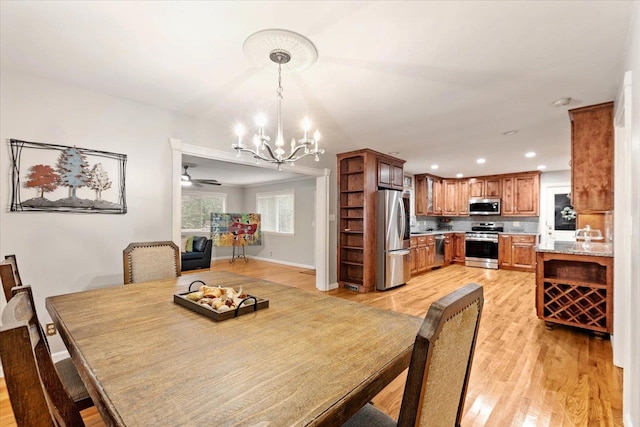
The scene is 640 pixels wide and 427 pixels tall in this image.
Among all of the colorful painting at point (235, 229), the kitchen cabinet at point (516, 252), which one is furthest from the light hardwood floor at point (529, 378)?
the colorful painting at point (235, 229)

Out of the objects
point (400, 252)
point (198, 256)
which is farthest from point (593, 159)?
point (198, 256)

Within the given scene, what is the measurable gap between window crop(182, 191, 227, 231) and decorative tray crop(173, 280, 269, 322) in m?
7.08

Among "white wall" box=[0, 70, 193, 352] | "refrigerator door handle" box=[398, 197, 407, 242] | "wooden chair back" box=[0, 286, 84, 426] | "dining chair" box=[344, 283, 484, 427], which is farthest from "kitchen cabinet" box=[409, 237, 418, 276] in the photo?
"wooden chair back" box=[0, 286, 84, 426]

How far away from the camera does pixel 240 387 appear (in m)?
0.84

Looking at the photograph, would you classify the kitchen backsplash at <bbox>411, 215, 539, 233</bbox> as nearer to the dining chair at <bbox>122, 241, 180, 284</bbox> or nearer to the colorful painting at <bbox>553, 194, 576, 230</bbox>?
the colorful painting at <bbox>553, 194, 576, 230</bbox>

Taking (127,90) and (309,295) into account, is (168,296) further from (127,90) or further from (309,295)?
(127,90)

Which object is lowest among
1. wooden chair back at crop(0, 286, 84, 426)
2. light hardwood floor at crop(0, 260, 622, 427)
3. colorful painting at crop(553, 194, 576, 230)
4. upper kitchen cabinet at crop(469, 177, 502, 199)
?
light hardwood floor at crop(0, 260, 622, 427)

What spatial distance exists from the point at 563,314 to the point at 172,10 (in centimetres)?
429

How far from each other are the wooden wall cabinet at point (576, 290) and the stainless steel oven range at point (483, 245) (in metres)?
3.80

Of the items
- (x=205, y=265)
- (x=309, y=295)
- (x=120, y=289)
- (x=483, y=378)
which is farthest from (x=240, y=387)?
(x=205, y=265)

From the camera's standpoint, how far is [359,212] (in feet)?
16.4

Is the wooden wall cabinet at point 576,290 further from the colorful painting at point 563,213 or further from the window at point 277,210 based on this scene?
the window at point 277,210

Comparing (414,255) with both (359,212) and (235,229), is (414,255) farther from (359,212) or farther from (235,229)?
(235,229)

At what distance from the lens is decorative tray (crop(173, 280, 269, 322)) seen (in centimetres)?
139
